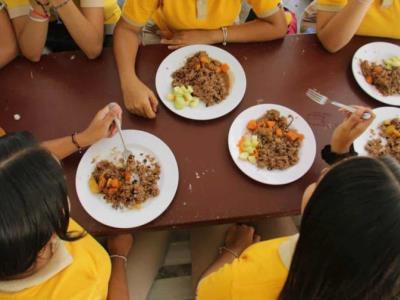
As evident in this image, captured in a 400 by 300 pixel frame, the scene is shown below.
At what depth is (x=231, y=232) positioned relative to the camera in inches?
54.7

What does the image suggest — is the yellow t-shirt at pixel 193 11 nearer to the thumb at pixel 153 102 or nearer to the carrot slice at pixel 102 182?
the thumb at pixel 153 102

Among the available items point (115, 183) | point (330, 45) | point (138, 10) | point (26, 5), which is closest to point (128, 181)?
point (115, 183)

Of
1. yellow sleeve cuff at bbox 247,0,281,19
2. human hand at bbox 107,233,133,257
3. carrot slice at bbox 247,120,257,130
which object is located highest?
yellow sleeve cuff at bbox 247,0,281,19

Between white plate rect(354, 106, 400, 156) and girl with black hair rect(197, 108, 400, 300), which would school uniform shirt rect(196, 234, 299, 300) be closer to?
girl with black hair rect(197, 108, 400, 300)

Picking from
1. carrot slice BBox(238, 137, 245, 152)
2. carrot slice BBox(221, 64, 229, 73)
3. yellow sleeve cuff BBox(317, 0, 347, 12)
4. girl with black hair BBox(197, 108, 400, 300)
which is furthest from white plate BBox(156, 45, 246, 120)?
girl with black hair BBox(197, 108, 400, 300)

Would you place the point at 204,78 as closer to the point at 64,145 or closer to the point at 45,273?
the point at 64,145

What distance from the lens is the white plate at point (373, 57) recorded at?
134cm

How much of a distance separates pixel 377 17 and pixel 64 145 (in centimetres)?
124

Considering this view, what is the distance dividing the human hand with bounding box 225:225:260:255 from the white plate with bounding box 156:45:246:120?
429 millimetres

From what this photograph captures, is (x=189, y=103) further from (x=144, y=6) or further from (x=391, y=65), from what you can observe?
(x=391, y=65)

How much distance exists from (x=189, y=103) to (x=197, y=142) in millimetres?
143

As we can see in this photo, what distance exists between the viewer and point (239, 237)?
4.48 ft

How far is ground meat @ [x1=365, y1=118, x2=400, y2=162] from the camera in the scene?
1.24m

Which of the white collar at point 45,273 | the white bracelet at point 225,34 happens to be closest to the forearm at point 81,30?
the white bracelet at point 225,34
